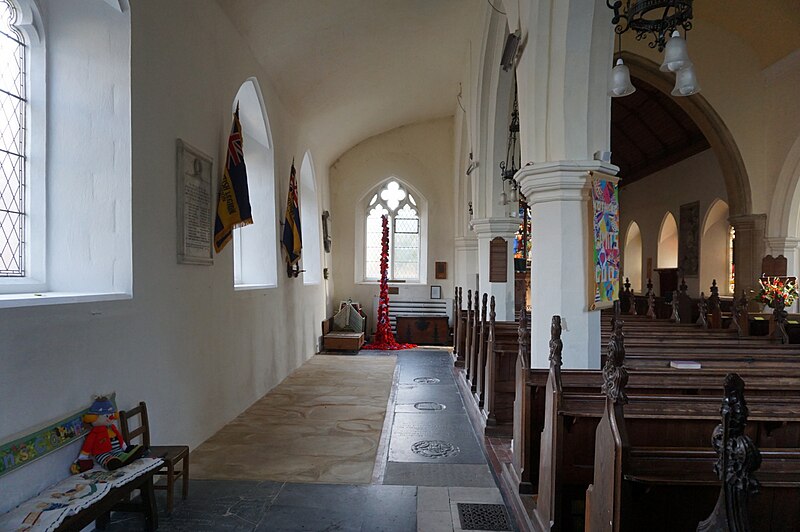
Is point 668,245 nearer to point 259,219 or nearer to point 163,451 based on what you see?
point 259,219

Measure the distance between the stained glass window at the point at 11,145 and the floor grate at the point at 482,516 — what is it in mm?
3013

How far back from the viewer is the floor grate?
3059mm

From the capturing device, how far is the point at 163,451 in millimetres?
3324

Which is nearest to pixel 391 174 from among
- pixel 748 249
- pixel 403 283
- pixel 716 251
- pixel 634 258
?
pixel 403 283

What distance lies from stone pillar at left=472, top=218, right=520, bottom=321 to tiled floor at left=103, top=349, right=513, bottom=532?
8.19 ft

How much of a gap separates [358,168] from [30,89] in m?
9.23

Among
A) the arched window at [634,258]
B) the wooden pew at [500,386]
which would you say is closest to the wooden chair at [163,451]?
the wooden pew at [500,386]

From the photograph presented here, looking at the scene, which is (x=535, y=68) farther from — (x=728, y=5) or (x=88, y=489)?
(x=728, y=5)

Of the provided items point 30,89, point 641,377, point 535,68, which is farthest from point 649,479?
point 30,89

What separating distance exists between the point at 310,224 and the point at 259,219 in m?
3.48

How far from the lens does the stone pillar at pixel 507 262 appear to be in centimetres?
701

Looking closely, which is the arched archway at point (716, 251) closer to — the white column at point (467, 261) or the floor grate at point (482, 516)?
the white column at point (467, 261)

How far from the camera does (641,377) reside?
3100 mm

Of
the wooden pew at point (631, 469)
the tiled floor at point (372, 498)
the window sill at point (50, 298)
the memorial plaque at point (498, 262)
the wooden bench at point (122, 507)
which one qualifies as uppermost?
the memorial plaque at point (498, 262)
